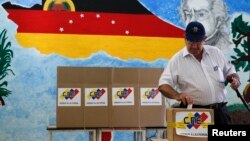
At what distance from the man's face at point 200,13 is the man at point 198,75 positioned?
1629mm

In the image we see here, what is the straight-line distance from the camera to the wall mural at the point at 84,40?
12.9 ft

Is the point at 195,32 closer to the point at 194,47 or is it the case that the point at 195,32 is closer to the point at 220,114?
the point at 194,47

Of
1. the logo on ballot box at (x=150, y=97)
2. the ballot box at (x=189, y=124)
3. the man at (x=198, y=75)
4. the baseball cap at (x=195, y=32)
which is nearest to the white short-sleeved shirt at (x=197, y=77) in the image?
the man at (x=198, y=75)

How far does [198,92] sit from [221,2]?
6.83ft

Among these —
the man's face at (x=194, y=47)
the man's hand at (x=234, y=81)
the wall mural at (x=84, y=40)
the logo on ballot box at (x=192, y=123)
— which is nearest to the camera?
the logo on ballot box at (x=192, y=123)

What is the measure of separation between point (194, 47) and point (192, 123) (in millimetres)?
818

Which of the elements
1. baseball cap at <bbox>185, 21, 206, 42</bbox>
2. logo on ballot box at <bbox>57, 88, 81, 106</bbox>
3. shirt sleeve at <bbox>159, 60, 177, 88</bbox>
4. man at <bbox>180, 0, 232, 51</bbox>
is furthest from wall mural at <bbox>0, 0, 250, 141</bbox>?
baseball cap at <bbox>185, 21, 206, 42</bbox>

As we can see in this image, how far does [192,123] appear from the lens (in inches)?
79.7

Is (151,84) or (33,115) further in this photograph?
(33,115)

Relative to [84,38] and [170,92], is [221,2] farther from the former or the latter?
[170,92]

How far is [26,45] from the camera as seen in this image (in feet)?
13.0

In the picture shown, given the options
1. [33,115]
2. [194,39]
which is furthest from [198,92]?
[33,115]

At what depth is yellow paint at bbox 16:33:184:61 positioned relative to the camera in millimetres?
3990

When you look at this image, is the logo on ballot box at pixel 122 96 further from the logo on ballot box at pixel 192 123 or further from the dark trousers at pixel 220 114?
the logo on ballot box at pixel 192 123
